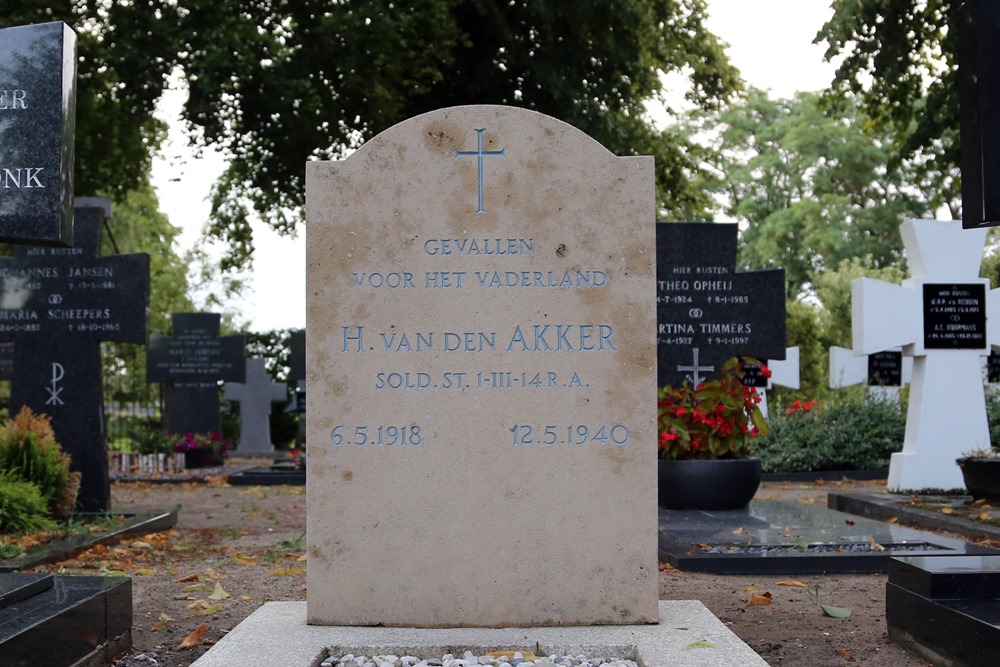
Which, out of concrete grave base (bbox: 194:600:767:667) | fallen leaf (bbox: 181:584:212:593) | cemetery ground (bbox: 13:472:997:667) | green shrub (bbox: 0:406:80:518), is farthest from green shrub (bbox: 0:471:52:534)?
concrete grave base (bbox: 194:600:767:667)

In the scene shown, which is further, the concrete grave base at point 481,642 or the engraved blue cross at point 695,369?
the engraved blue cross at point 695,369

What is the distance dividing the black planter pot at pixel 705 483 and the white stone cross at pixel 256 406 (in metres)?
14.6

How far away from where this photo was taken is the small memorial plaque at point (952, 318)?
10898 millimetres

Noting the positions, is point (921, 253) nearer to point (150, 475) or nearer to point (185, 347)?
point (150, 475)

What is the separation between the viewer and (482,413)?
4.23 meters

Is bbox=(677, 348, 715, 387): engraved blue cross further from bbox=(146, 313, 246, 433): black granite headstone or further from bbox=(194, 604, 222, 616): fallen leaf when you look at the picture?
bbox=(146, 313, 246, 433): black granite headstone

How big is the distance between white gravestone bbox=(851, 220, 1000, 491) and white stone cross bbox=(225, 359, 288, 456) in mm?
13804

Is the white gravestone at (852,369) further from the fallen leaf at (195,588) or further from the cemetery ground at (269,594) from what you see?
the fallen leaf at (195,588)

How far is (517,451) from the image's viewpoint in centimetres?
423

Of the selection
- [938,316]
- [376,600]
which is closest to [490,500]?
[376,600]

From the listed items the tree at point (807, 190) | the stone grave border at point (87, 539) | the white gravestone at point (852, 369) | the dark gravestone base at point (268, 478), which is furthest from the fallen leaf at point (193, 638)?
the tree at point (807, 190)

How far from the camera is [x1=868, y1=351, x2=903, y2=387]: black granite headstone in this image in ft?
66.2

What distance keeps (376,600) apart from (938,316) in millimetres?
8225

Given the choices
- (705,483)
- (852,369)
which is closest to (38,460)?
(705,483)
